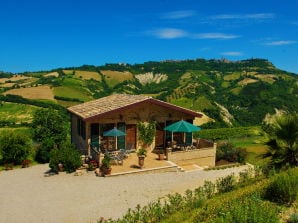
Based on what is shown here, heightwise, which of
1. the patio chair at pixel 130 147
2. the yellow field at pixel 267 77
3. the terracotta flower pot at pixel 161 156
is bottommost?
the terracotta flower pot at pixel 161 156

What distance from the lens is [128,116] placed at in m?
24.2

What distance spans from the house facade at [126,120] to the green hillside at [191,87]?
163 feet

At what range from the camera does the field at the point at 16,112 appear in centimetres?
7029

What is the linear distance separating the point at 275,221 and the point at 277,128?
22.3 ft

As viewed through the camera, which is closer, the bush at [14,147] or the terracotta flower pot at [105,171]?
the terracotta flower pot at [105,171]

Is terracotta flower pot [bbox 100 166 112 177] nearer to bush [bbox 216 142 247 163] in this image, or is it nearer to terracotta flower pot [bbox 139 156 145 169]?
terracotta flower pot [bbox 139 156 145 169]

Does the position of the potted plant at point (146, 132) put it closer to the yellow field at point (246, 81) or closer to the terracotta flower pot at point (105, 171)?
the terracotta flower pot at point (105, 171)

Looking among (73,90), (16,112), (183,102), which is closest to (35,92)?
(73,90)

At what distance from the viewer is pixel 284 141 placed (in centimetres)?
1277

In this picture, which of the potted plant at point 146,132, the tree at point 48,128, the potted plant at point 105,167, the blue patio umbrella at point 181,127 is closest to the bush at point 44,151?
the tree at point 48,128

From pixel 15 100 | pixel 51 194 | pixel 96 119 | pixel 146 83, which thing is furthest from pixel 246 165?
pixel 146 83

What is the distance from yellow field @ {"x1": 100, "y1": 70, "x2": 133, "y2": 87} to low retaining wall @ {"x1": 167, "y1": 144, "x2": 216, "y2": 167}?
385 ft

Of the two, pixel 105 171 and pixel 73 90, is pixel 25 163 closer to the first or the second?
pixel 105 171

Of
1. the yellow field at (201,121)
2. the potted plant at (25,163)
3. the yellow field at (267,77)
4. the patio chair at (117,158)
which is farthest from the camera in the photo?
the yellow field at (267,77)
